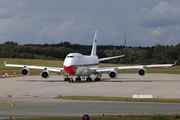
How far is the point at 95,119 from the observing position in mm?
18891

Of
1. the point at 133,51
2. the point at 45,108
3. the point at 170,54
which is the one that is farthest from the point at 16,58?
the point at 45,108

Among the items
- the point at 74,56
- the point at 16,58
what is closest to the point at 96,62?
the point at 74,56

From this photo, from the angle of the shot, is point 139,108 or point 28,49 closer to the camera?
point 139,108

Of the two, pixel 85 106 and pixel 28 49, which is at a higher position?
pixel 28 49

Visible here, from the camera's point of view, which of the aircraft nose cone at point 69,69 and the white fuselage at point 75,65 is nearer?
the aircraft nose cone at point 69,69

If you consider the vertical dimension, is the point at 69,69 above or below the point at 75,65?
below

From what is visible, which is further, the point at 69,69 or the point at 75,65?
the point at 75,65

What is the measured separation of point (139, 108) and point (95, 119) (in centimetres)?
679

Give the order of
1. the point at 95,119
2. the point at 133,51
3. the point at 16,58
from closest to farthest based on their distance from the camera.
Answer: the point at 95,119
the point at 16,58
the point at 133,51

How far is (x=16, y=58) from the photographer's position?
176m

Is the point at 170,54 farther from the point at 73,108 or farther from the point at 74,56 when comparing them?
the point at 73,108

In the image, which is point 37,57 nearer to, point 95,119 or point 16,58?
point 16,58

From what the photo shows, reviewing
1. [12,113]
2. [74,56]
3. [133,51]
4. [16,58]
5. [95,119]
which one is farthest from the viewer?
[133,51]

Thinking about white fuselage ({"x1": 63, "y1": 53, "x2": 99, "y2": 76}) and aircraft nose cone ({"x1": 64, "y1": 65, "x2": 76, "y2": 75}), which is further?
white fuselage ({"x1": 63, "y1": 53, "x2": 99, "y2": 76})
